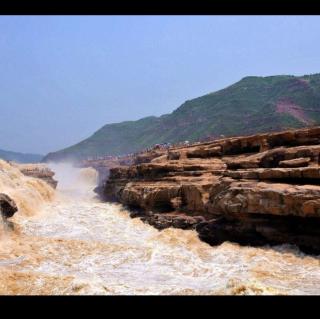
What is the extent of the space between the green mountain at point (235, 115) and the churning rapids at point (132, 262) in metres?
27.3

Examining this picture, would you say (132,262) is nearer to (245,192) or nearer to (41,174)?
(245,192)

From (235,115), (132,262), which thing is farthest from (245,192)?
(235,115)

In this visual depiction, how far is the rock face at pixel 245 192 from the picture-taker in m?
12.8

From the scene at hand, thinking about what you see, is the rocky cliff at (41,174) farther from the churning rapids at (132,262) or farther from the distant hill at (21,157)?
the distant hill at (21,157)

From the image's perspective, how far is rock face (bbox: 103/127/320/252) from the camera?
12797 mm

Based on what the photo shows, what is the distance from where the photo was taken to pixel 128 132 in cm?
11144

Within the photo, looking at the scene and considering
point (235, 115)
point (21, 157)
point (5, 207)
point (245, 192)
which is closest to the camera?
point (245, 192)

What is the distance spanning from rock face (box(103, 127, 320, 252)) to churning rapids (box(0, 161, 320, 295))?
546mm

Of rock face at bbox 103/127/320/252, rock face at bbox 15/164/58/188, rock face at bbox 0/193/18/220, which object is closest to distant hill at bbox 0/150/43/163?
rock face at bbox 15/164/58/188

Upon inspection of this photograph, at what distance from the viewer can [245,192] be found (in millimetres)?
14016

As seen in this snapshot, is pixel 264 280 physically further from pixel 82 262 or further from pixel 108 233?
pixel 108 233

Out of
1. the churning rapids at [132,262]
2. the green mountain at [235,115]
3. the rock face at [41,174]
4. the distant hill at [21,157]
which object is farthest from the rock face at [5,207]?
the distant hill at [21,157]

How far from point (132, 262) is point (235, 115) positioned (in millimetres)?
56721

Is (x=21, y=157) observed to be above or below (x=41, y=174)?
above
